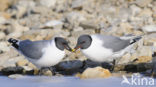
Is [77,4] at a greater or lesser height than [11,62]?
greater

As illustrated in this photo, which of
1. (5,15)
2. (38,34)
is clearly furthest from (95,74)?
(5,15)

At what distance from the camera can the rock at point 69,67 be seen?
8492mm

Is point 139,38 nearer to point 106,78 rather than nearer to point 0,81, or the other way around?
point 106,78

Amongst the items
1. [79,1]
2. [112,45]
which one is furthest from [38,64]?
[79,1]

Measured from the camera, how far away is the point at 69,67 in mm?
8492

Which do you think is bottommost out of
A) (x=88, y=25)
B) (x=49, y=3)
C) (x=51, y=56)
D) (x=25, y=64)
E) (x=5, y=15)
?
(x=51, y=56)

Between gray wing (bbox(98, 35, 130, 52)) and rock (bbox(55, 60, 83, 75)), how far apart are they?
29.4 inches

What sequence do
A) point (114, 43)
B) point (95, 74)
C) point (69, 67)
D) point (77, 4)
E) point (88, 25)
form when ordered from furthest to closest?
point (77, 4)
point (88, 25)
point (69, 67)
point (114, 43)
point (95, 74)

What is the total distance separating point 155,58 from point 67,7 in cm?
544

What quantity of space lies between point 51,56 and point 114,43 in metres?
1.15

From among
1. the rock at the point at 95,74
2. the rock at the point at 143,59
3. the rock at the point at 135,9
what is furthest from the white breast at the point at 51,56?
the rock at the point at 135,9

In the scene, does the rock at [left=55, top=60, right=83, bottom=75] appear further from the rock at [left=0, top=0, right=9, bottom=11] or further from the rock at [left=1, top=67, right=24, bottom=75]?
the rock at [left=0, top=0, right=9, bottom=11]

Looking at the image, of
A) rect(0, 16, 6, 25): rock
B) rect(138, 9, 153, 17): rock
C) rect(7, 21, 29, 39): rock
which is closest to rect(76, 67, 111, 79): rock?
rect(7, 21, 29, 39): rock

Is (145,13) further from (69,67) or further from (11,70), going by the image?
(11,70)
